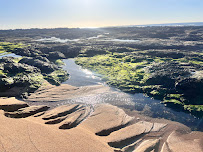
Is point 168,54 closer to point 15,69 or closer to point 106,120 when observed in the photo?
point 106,120

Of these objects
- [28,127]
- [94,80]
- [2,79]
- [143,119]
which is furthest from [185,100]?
[2,79]

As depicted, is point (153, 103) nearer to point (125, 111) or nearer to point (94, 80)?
point (125, 111)

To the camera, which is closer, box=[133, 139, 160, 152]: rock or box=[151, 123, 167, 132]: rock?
box=[133, 139, 160, 152]: rock

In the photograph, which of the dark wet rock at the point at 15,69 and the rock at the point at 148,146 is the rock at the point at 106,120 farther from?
the dark wet rock at the point at 15,69

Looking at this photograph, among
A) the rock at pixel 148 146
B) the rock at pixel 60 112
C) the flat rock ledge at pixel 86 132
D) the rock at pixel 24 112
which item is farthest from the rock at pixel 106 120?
the rock at pixel 24 112

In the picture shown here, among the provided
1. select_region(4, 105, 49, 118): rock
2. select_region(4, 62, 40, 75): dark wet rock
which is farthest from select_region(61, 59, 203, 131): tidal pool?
select_region(4, 62, 40, 75): dark wet rock

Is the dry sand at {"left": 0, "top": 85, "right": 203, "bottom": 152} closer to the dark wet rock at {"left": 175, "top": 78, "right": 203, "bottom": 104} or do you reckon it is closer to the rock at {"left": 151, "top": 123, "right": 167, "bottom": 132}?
the rock at {"left": 151, "top": 123, "right": 167, "bottom": 132}
